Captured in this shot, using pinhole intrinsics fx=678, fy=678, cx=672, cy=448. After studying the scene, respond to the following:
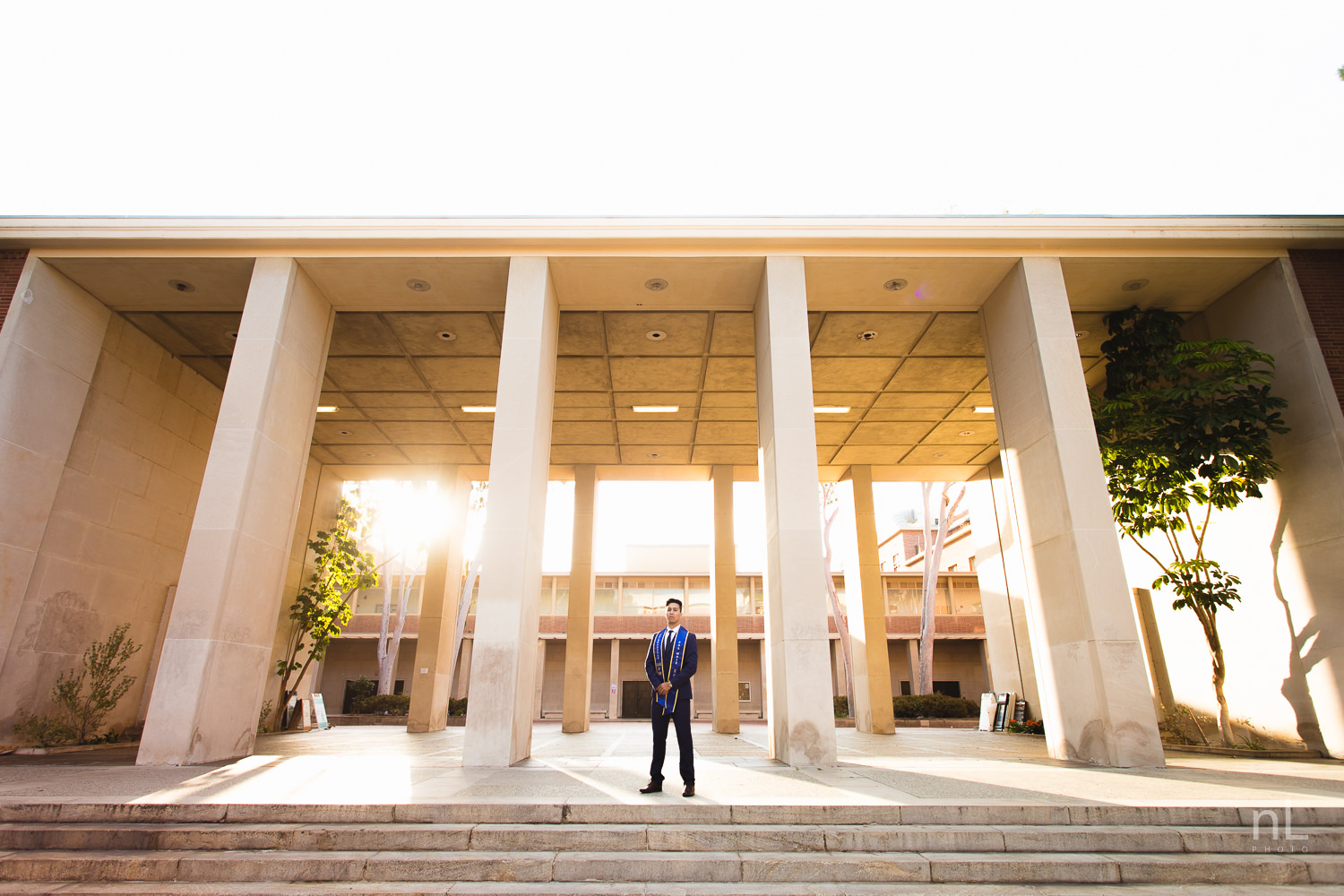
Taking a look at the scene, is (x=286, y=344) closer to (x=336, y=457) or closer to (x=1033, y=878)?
(x=336, y=457)

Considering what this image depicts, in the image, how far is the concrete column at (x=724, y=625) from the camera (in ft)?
48.7

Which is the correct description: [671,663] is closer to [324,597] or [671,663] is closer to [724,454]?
[724,454]

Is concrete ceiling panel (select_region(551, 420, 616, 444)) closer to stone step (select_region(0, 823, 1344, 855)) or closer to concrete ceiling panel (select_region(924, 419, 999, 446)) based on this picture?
concrete ceiling panel (select_region(924, 419, 999, 446))

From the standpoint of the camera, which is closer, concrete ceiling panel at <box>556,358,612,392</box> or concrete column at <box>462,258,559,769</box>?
concrete column at <box>462,258,559,769</box>

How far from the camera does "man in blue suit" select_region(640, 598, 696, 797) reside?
5516 millimetres

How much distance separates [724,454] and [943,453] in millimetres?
5386

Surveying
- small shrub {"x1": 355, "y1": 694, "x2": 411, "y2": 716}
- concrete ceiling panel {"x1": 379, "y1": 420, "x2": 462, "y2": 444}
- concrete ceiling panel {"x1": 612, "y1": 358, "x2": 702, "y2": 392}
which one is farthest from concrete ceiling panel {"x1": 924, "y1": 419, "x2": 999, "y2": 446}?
small shrub {"x1": 355, "y1": 694, "x2": 411, "y2": 716}

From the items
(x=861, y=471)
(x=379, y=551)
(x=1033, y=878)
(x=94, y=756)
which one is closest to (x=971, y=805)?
(x=1033, y=878)

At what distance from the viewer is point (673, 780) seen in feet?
20.2

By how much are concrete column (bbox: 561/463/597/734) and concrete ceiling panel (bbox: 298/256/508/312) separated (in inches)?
290

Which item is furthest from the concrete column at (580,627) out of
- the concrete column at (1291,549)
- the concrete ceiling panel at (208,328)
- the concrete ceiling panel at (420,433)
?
the concrete column at (1291,549)

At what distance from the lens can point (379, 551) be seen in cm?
3053

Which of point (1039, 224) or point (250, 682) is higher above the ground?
point (1039, 224)

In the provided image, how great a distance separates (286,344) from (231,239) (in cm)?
155
